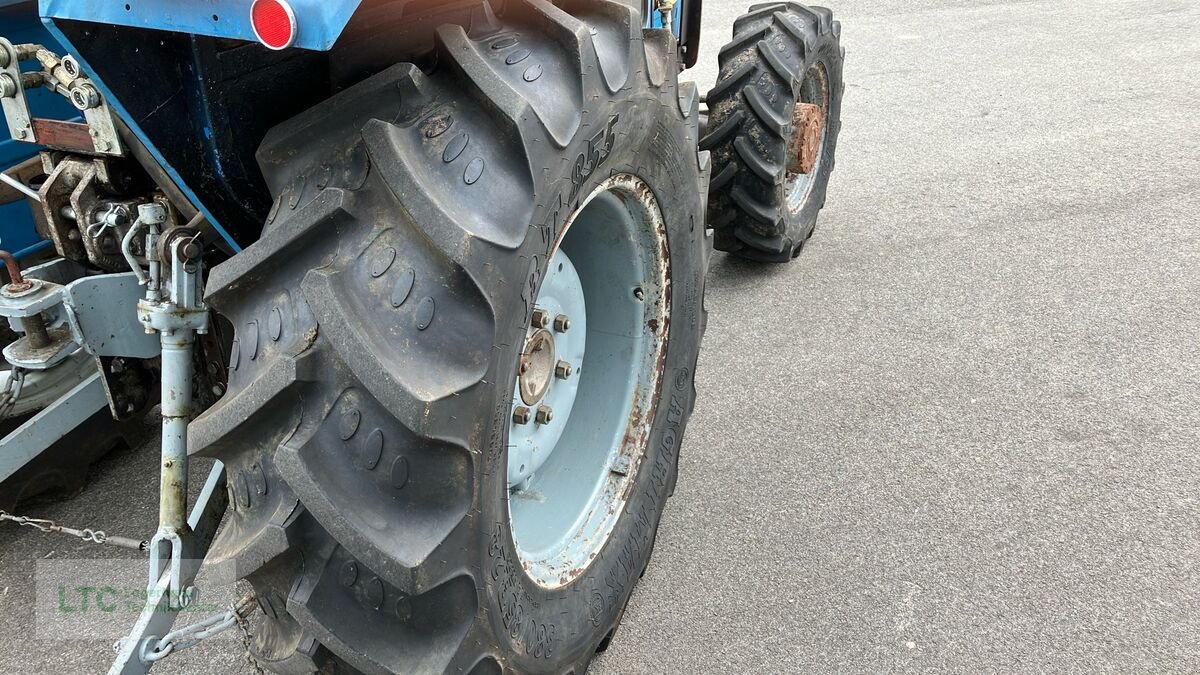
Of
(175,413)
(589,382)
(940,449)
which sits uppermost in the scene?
(175,413)

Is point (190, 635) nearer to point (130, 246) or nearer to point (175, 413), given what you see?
point (175, 413)

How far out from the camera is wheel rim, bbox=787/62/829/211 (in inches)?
151

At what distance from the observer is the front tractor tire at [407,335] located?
4.45 feet

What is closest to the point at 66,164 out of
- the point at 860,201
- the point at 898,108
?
the point at 860,201

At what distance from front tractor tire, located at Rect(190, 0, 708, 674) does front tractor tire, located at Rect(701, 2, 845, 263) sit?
1953mm

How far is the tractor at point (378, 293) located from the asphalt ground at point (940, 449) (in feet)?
1.51

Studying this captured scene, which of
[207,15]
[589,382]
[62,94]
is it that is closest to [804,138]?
[589,382]

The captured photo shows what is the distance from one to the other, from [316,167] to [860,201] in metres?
3.94

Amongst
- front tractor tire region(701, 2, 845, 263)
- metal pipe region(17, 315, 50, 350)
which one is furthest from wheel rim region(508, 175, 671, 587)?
front tractor tire region(701, 2, 845, 263)

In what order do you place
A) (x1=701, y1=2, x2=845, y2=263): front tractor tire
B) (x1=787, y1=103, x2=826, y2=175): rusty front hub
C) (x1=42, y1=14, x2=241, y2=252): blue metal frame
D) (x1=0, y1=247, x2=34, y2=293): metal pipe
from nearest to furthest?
(x1=42, y1=14, x2=241, y2=252): blue metal frame
(x1=0, y1=247, x2=34, y2=293): metal pipe
(x1=701, y1=2, x2=845, y2=263): front tractor tire
(x1=787, y1=103, x2=826, y2=175): rusty front hub

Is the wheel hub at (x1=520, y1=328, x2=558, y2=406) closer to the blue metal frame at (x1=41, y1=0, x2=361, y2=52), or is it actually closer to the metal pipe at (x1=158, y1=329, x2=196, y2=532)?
the metal pipe at (x1=158, y1=329, x2=196, y2=532)

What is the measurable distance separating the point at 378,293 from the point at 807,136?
288cm

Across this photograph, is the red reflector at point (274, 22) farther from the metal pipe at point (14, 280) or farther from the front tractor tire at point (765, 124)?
the front tractor tire at point (765, 124)

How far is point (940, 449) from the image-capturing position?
9.82 feet
